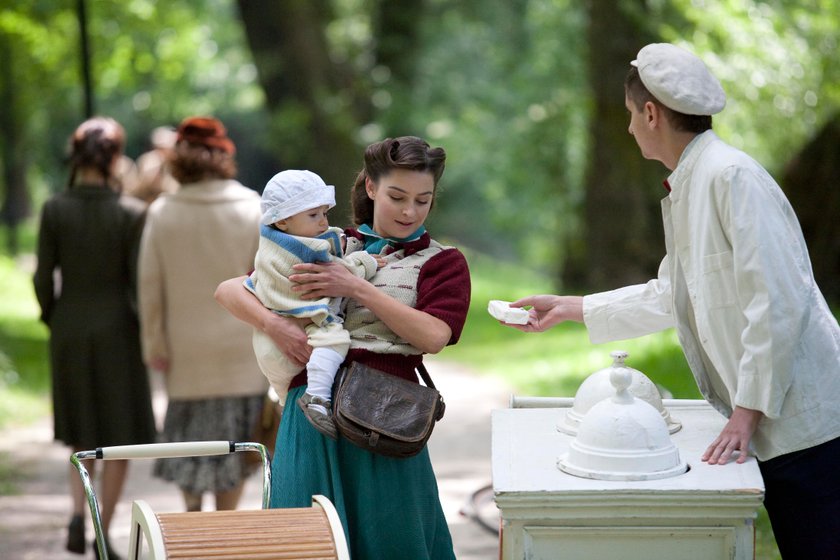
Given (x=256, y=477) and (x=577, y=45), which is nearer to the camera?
(x=256, y=477)

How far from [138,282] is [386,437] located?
3.02m

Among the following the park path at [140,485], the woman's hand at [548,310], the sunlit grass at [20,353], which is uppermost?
the woman's hand at [548,310]

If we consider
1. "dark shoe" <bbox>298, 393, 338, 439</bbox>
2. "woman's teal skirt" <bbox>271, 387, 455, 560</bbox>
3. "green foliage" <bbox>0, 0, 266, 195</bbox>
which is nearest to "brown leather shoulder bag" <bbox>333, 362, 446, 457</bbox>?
"dark shoe" <bbox>298, 393, 338, 439</bbox>

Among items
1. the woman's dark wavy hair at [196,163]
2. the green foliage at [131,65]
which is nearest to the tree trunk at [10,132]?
the green foliage at [131,65]

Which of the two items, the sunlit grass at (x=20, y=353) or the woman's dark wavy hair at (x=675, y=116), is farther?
the sunlit grass at (x=20, y=353)

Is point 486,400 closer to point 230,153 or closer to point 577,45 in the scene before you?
point 230,153

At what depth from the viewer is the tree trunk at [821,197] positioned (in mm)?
12352

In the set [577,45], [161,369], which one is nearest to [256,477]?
[161,369]

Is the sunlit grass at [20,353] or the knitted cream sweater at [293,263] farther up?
the knitted cream sweater at [293,263]

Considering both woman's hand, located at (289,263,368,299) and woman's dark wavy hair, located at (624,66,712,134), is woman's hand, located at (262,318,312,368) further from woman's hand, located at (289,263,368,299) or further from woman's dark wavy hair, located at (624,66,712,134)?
woman's dark wavy hair, located at (624,66,712,134)

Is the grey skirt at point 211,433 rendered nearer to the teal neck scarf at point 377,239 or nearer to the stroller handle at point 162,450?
the stroller handle at point 162,450

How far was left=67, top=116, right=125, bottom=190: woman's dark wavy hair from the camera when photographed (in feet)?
20.2

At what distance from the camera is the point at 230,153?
5871 mm

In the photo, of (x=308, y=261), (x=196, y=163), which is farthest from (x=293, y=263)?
(x=196, y=163)
